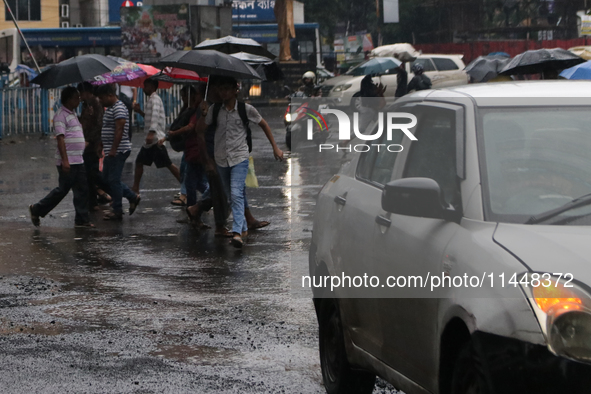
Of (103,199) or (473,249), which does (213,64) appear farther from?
(473,249)

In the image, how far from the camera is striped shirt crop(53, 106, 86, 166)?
36.5ft

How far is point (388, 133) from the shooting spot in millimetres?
4984

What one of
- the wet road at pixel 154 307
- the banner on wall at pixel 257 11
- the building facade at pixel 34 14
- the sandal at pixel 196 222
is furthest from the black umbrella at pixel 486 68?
the banner on wall at pixel 257 11

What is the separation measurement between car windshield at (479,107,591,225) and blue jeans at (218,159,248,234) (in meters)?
6.06

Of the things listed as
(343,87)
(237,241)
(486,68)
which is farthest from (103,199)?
(343,87)

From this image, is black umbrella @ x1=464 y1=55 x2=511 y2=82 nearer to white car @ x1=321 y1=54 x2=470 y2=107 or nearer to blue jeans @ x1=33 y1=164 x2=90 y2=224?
blue jeans @ x1=33 y1=164 x2=90 y2=224

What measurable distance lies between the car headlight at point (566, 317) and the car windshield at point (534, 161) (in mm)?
584

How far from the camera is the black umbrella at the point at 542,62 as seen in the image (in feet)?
41.1

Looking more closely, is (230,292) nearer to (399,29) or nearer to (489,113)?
(489,113)

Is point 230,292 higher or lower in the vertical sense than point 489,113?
lower

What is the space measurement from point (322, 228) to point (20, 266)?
469 cm

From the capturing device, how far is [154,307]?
7.47 metres

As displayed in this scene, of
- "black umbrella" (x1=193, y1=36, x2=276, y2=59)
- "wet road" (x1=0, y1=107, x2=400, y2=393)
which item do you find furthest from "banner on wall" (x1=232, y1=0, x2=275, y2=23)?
"wet road" (x1=0, y1=107, x2=400, y2=393)

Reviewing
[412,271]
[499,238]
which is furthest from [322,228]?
[499,238]
